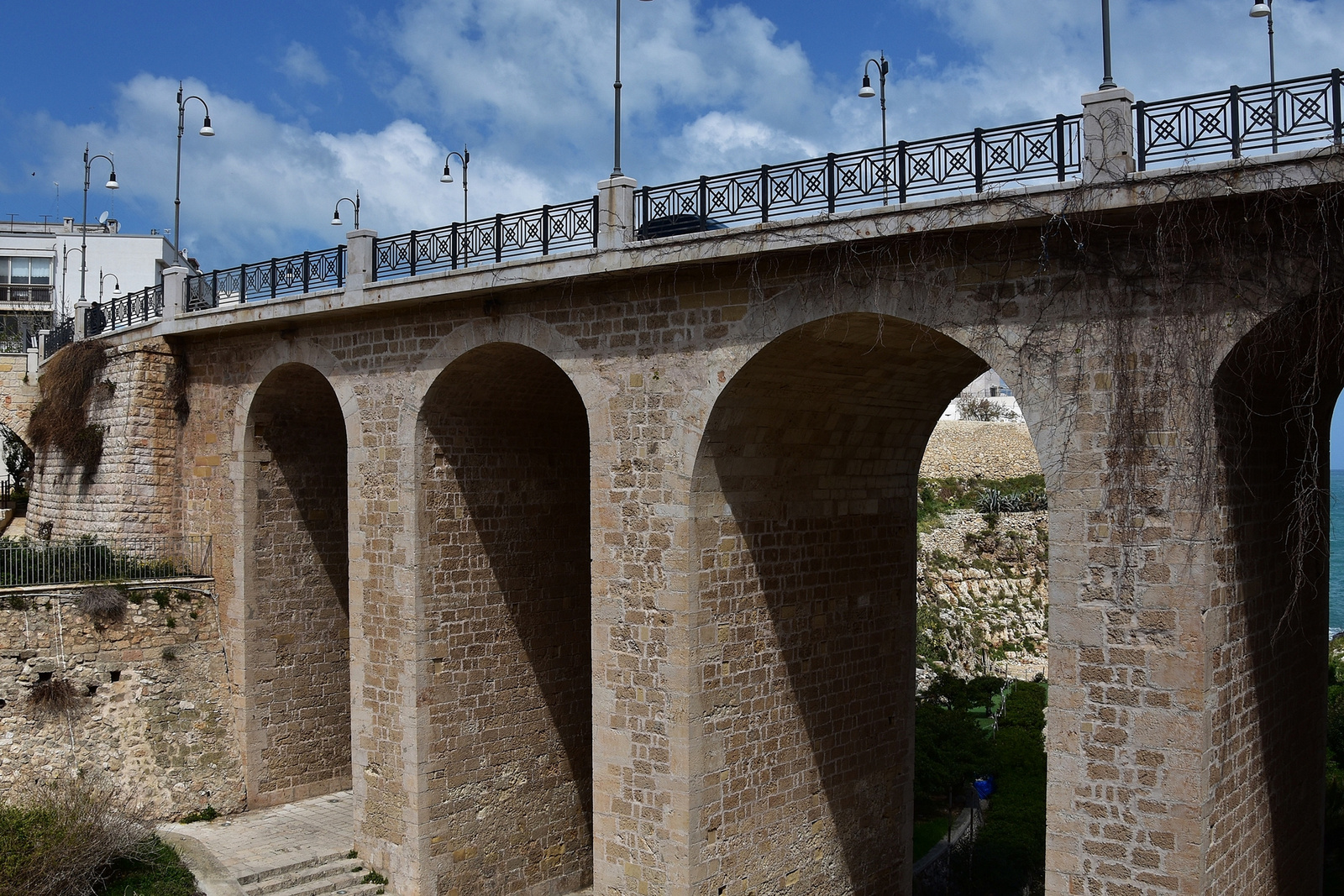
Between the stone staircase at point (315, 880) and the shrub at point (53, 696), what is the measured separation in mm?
3462

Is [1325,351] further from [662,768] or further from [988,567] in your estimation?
[988,567]

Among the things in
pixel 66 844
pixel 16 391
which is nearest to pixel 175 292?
pixel 16 391

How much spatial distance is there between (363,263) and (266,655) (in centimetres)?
573

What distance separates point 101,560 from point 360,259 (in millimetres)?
6363

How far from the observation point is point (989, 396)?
42625 mm

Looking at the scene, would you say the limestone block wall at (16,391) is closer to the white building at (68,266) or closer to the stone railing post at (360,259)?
the stone railing post at (360,259)

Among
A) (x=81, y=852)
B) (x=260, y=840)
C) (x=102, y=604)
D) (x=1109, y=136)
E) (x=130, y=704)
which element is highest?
(x=1109, y=136)

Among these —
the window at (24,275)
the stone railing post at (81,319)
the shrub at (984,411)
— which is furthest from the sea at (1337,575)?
the window at (24,275)

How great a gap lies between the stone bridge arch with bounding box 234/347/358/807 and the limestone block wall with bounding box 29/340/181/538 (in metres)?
1.85

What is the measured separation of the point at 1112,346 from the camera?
8055 millimetres

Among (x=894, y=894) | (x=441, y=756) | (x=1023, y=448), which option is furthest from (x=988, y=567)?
(x=441, y=756)

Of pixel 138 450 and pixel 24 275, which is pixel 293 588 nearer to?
pixel 138 450

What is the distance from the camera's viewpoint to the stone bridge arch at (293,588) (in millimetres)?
15383

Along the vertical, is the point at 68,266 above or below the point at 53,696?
above
